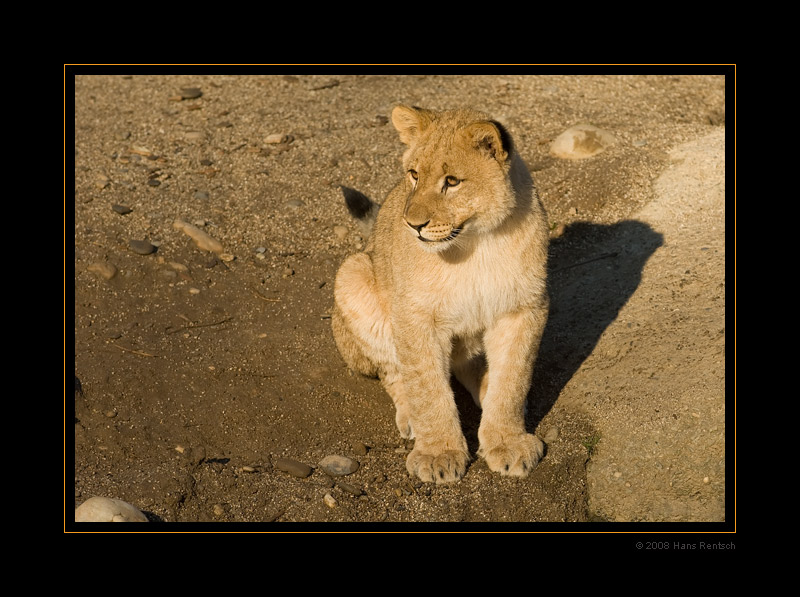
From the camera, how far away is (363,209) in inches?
311

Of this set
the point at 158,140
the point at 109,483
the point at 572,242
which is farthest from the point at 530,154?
the point at 109,483

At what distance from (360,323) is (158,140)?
4906 mm

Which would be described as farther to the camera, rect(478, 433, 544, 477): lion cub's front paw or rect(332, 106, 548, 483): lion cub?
rect(478, 433, 544, 477): lion cub's front paw

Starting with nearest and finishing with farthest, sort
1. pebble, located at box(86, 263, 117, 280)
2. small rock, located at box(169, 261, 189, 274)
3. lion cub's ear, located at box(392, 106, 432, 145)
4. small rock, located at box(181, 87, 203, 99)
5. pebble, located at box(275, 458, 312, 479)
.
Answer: lion cub's ear, located at box(392, 106, 432, 145) → pebble, located at box(275, 458, 312, 479) → pebble, located at box(86, 263, 117, 280) → small rock, located at box(169, 261, 189, 274) → small rock, located at box(181, 87, 203, 99)

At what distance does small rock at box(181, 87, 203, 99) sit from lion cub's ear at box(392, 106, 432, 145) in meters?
6.15

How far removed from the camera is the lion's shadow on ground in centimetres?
707

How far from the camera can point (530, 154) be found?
9.99 metres

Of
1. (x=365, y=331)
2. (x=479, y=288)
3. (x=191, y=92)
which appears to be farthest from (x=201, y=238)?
(x=479, y=288)

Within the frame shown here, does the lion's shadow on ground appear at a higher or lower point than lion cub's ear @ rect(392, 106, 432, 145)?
lower

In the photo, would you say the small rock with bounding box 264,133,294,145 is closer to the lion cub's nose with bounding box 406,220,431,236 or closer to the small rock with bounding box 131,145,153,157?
the small rock with bounding box 131,145,153,157

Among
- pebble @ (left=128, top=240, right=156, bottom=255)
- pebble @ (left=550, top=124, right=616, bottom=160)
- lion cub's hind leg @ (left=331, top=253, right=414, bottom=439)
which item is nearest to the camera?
lion cub's hind leg @ (left=331, top=253, right=414, bottom=439)

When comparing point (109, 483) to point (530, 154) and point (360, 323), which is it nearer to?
point (360, 323)

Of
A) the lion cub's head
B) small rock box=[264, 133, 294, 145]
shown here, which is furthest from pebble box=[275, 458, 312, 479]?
small rock box=[264, 133, 294, 145]

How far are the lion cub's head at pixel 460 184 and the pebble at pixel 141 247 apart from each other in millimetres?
3942
